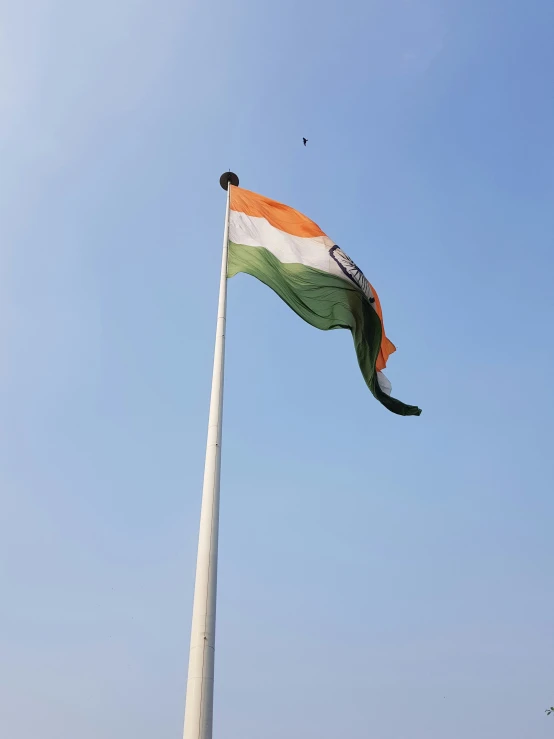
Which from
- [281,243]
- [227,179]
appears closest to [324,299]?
[281,243]

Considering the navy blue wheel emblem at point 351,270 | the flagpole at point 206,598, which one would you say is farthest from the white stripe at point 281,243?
the flagpole at point 206,598

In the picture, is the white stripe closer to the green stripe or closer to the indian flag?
the indian flag

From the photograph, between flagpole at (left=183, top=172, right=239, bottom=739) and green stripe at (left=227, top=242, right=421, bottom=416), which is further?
green stripe at (left=227, top=242, right=421, bottom=416)

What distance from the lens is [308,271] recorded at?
13.5 m

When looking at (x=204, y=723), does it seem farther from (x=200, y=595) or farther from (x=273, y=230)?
(x=273, y=230)

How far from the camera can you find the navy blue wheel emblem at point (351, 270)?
13836 millimetres

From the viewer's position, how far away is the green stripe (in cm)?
1320

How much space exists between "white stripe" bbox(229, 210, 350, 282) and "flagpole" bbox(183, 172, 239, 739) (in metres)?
4.18

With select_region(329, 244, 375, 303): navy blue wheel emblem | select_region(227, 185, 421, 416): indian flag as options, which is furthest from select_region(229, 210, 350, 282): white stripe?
select_region(329, 244, 375, 303): navy blue wheel emblem

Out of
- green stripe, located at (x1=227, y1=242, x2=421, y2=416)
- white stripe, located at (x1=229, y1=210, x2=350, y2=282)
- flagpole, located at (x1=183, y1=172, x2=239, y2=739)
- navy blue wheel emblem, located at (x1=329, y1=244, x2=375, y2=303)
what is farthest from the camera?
navy blue wheel emblem, located at (x1=329, y1=244, x2=375, y2=303)

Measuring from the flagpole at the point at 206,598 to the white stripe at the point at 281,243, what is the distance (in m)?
4.18

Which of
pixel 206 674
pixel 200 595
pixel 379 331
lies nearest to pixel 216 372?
pixel 200 595

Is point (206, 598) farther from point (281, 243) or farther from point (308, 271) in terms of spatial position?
point (281, 243)

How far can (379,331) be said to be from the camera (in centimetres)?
1455
